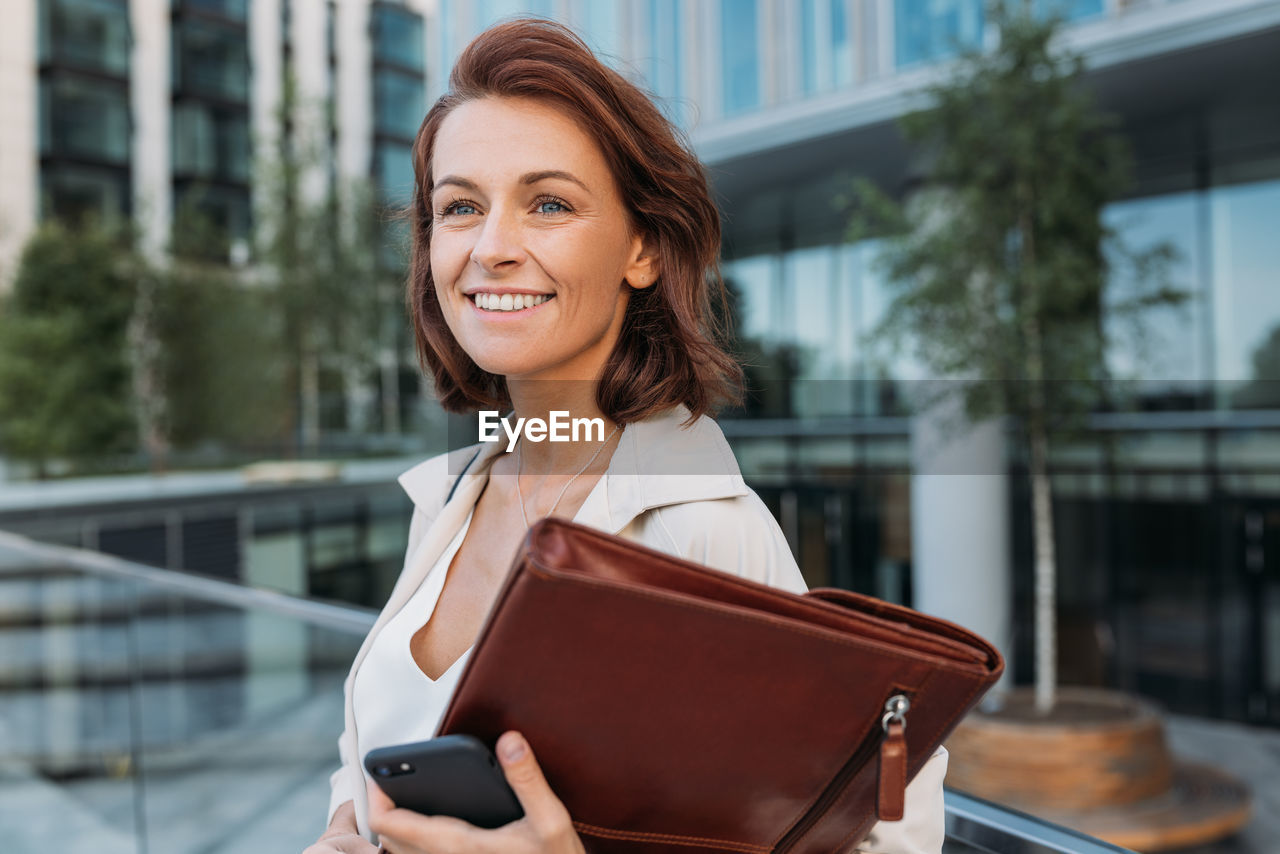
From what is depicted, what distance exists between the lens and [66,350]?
15430 millimetres

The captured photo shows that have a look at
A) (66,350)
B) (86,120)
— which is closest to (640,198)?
(66,350)

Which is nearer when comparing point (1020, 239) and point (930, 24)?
point (1020, 239)

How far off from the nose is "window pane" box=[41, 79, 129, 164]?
2164 centimetres

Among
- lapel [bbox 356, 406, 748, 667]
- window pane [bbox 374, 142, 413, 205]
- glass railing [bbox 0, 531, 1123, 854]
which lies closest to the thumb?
lapel [bbox 356, 406, 748, 667]

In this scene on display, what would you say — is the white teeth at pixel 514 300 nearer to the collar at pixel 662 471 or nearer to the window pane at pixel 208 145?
the collar at pixel 662 471

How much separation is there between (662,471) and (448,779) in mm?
342

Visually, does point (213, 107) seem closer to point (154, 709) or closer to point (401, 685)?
point (154, 709)

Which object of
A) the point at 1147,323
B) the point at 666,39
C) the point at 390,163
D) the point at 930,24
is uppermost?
the point at 390,163

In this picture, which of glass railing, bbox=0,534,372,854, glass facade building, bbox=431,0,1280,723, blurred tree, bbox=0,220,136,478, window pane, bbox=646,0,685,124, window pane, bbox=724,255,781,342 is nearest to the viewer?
glass railing, bbox=0,534,372,854

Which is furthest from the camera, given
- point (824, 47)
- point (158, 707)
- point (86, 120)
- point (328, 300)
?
point (86, 120)

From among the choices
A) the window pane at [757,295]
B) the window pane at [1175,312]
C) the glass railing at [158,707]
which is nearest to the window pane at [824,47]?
the window pane at [1175,312]

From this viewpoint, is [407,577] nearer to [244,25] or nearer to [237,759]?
[237,759]

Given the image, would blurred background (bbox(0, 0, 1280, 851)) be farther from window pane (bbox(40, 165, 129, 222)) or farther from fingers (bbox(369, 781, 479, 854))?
fingers (bbox(369, 781, 479, 854))

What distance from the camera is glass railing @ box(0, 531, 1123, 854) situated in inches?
139
